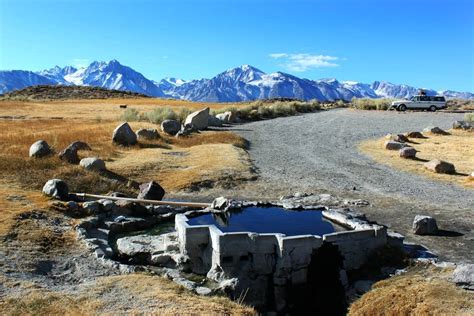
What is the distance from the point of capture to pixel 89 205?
1648cm

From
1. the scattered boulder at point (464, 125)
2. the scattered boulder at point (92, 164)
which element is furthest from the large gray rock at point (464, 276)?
the scattered boulder at point (464, 125)

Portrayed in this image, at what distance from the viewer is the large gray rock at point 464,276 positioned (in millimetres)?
10805

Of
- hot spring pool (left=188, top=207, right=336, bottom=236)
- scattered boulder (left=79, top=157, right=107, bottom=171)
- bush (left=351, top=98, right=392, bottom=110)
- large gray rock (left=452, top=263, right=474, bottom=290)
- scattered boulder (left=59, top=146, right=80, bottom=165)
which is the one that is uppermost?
bush (left=351, top=98, right=392, bottom=110)

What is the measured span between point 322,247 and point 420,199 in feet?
25.9

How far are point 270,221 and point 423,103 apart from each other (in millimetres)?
52194

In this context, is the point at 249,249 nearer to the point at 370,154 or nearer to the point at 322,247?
the point at 322,247

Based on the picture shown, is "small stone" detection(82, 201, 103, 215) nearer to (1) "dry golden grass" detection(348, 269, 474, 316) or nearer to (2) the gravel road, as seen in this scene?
(2) the gravel road

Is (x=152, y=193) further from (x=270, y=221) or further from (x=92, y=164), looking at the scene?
(x=270, y=221)

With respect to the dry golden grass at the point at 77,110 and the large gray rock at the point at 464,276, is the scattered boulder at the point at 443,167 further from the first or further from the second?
the dry golden grass at the point at 77,110

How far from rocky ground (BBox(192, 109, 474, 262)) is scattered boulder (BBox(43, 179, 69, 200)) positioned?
6.37 m

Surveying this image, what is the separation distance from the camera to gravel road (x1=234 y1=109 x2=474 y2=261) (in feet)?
55.6

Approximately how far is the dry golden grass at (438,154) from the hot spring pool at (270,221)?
9.24 m

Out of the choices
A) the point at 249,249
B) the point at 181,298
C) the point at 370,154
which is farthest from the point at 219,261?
the point at 370,154

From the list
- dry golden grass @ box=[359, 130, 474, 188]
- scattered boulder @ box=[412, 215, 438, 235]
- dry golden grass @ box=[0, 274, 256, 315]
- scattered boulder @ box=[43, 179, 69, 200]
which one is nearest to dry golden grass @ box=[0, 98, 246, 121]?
dry golden grass @ box=[359, 130, 474, 188]
